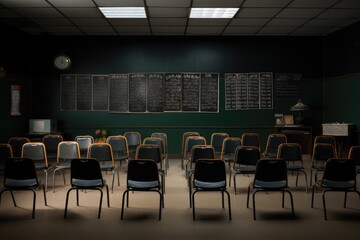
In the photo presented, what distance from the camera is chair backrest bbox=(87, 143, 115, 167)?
17.5 feet

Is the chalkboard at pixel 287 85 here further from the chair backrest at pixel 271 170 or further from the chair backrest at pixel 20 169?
the chair backrest at pixel 20 169

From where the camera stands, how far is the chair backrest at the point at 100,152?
5.35m

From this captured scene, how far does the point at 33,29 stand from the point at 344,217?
7823mm

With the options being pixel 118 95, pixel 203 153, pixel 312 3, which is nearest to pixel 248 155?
pixel 203 153

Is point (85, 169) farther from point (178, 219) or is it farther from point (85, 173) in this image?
point (178, 219)

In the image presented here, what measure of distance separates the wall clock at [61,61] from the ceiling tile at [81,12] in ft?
6.25

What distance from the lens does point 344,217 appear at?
14.0 feet

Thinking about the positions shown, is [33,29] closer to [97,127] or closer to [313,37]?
[97,127]

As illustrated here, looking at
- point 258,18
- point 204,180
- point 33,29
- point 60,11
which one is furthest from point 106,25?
point 204,180

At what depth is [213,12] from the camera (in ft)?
23.4

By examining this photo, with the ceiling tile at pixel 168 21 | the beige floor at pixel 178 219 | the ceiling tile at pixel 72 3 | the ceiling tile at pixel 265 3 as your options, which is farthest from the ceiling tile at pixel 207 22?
the beige floor at pixel 178 219

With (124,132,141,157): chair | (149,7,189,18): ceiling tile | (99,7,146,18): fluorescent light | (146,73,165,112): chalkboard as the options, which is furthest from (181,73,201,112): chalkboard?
(99,7,146,18): fluorescent light

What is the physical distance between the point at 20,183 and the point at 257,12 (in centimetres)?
543

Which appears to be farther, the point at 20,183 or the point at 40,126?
the point at 40,126
